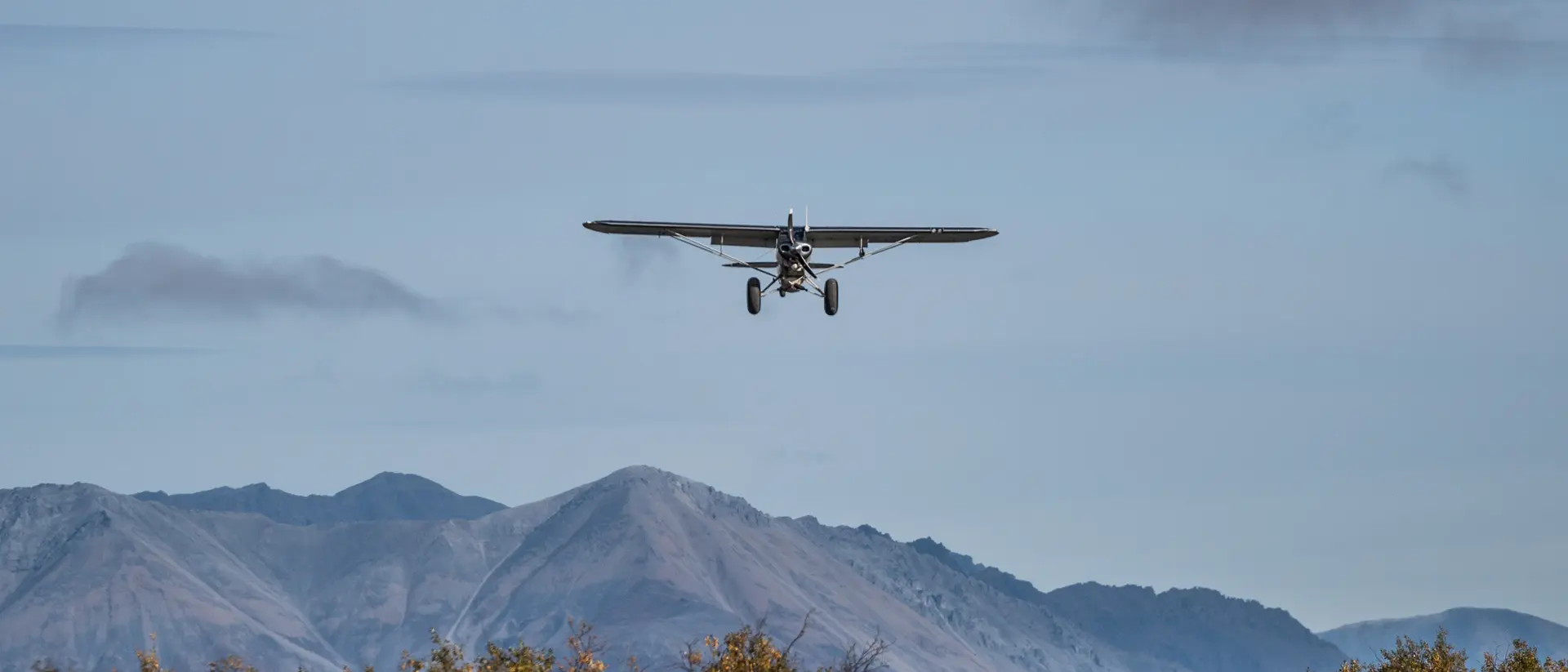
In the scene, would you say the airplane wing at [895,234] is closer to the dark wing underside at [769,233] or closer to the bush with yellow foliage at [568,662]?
the dark wing underside at [769,233]

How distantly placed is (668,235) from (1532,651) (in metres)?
45.1

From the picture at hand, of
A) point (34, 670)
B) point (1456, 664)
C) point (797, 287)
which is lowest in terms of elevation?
point (34, 670)

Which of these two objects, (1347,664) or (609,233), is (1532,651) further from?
(609,233)

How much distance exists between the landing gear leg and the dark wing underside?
3.79 metres

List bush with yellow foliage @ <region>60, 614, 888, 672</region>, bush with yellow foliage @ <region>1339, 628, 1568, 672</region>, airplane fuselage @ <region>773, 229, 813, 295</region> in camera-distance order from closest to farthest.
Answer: bush with yellow foliage @ <region>60, 614, 888, 672</region> → airplane fuselage @ <region>773, 229, 813, 295</region> → bush with yellow foliage @ <region>1339, 628, 1568, 672</region>

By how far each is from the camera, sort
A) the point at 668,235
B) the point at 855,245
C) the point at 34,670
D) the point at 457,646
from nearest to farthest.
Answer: the point at 34,670 < the point at 457,646 < the point at 668,235 < the point at 855,245

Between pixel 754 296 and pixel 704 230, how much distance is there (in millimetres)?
7957

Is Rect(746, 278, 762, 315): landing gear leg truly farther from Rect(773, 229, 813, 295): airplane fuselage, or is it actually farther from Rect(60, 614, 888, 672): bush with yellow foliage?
Rect(60, 614, 888, 672): bush with yellow foliage

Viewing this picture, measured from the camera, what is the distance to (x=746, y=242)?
4070 inches

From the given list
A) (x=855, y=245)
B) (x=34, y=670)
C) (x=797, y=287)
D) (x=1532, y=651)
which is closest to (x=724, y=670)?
(x=34, y=670)

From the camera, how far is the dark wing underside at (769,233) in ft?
326

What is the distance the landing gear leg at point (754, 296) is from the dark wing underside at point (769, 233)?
149 inches

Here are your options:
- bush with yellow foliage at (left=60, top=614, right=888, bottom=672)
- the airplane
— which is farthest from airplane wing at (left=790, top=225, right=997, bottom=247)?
bush with yellow foliage at (left=60, top=614, right=888, bottom=672)

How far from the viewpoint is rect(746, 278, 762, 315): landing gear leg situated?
94.0m
